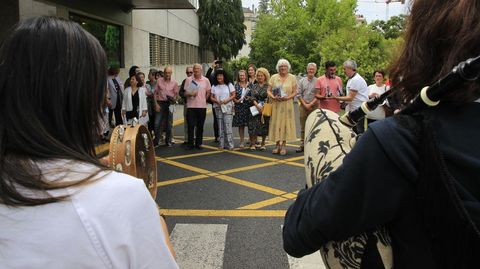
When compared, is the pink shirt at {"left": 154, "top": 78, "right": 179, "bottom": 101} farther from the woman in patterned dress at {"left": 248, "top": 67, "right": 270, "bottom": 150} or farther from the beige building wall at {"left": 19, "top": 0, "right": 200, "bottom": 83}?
the beige building wall at {"left": 19, "top": 0, "right": 200, "bottom": 83}

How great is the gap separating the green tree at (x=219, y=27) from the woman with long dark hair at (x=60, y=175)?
3672 cm

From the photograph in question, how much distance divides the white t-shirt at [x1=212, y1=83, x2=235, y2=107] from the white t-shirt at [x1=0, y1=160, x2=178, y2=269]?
8.69 metres

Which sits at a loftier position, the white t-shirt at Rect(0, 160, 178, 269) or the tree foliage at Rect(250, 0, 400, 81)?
the tree foliage at Rect(250, 0, 400, 81)

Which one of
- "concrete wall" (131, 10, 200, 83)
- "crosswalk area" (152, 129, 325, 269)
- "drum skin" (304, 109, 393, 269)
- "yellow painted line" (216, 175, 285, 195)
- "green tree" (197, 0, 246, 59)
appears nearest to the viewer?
"drum skin" (304, 109, 393, 269)

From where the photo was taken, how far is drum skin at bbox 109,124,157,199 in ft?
6.64

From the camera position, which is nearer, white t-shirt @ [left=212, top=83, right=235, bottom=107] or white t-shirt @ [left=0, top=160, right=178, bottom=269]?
white t-shirt @ [left=0, top=160, right=178, bottom=269]

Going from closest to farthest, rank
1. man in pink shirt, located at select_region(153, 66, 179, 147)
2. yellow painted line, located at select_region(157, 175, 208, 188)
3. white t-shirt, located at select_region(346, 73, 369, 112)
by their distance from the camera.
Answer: yellow painted line, located at select_region(157, 175, 208, 188) < white t-shirt, located at select_region(346, 73, 369, 112) < man in pink shirt, located at select_region(153, 66, 179, 147)

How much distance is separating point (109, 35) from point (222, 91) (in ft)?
19.8

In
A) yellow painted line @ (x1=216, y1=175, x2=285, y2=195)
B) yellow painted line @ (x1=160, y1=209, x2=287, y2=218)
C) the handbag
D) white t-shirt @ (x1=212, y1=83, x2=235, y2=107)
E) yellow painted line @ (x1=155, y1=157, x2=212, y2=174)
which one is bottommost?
yellow painted line @ (x1=160, y1=209, x2=287, y2=218)

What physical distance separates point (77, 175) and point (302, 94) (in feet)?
27.5

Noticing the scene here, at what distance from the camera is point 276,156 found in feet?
29.6

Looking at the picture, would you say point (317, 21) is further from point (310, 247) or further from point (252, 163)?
point (310, 247)

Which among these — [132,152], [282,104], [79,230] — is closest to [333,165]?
[79,230]

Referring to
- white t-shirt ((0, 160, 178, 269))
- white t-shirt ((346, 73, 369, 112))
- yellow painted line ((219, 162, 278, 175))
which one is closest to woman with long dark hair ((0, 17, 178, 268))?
white t-shirt ((0, 160, 178, 269))
